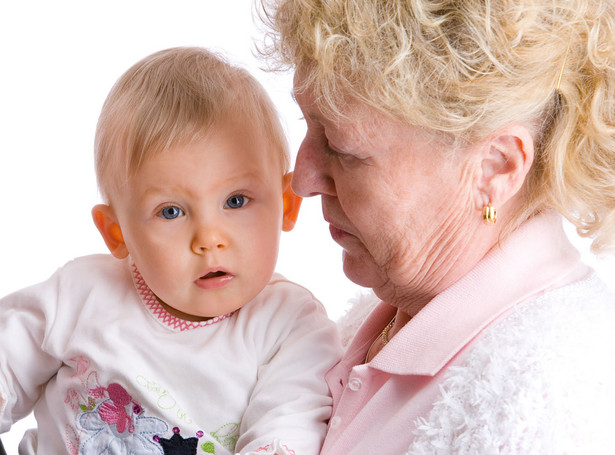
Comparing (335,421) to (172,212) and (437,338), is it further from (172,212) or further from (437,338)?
(172,212)

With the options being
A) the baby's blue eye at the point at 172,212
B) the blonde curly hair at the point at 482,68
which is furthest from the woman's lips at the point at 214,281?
the blonde curly hair at the point at 482,68

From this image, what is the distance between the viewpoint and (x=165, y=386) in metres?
1.95

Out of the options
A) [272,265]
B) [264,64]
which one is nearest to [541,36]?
[264,64]

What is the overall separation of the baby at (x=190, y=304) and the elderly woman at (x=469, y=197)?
172 mm

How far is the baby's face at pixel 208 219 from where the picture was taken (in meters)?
1.85

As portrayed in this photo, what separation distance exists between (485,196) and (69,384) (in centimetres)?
107

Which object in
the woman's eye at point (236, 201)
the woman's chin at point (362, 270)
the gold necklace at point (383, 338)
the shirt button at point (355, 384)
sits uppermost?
the woman's eye at point (236, 201)

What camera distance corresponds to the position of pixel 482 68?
1.52 metres

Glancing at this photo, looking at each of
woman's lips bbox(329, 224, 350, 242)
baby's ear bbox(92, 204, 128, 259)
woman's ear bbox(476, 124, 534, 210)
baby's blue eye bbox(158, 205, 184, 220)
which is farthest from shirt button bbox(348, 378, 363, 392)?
baby's ear bbox(92, 204, 128, 259)

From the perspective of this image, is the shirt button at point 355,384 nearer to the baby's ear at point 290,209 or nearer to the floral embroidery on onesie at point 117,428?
the floral embroidery on onesie at point 117,428

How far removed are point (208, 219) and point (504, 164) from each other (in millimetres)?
637

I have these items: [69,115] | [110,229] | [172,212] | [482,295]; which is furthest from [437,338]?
[69,115]

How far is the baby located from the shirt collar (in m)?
0.30

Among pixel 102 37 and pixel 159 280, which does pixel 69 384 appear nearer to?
pixel 159 280
